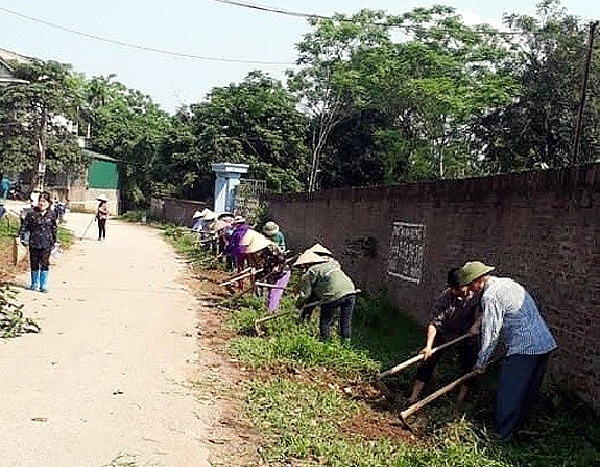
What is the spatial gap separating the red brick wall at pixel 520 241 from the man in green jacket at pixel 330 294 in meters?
1.71

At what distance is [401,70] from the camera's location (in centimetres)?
3688

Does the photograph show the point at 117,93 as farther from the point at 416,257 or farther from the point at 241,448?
the point at 241,448

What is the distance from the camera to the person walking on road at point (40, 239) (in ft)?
49.0

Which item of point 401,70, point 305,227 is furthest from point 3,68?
point 305,227

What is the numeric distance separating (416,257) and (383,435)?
6.49m

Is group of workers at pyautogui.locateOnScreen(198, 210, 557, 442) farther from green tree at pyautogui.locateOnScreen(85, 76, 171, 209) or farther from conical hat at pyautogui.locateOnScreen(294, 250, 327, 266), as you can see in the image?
green tree at pyautogui.locateOnScreen(85, 76, 171, 209)

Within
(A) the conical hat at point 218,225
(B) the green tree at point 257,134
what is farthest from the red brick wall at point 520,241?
(B) the green tree at point 257,134

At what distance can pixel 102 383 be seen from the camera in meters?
8.62

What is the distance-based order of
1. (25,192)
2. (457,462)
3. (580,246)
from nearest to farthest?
1. (457,462)
2. (580,246)
3. (25,192)

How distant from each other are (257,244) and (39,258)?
3753 mm

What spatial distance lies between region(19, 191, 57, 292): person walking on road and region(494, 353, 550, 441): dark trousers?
9843 millimetres

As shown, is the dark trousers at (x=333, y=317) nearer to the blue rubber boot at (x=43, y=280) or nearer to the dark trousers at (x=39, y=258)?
the dark trousers at (x=39, y=258)

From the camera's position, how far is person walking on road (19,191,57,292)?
14.9 m

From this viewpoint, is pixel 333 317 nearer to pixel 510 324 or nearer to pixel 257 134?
pixel 510 324
